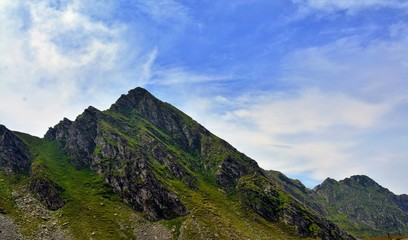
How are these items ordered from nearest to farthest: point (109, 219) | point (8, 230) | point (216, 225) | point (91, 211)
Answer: point (8, 230) < point (109, 219) < point (91, 211) < point (216, 225)

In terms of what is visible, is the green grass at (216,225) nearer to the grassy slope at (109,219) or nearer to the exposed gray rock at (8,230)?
the grassy slope at (109,219)

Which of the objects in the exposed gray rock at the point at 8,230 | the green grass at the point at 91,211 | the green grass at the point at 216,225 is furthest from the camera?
the green grass at the point at 216,225

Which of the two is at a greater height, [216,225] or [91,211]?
[216,225]

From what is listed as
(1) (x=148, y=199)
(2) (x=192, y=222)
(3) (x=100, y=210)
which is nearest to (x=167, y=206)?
(1) (x=148, y=199)

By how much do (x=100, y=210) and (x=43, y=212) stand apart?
26.1m

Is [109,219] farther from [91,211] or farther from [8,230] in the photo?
[8,230]

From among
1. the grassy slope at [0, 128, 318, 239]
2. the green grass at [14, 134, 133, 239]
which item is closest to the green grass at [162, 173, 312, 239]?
the grassy slope at [0, 128, 318, 239]

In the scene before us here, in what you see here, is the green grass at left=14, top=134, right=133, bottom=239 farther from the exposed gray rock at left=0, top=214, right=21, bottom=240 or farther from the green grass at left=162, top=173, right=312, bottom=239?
the green grass at left=162, top=173, right=312, bottom=239

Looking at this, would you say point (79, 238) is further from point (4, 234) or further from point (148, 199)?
point (148, 199)

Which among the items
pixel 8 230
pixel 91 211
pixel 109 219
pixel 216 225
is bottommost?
pixel 8 230

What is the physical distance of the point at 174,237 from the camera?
6063 inches

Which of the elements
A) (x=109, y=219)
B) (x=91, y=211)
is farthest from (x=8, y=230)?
(x=109, y=219)

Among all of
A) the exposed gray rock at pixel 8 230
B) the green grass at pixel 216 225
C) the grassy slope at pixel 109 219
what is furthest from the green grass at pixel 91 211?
the green grass at pixel 216 225

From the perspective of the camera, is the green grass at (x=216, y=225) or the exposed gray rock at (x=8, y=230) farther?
the green grass at (x=216, y=225)
